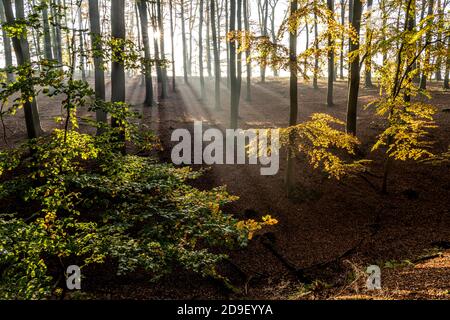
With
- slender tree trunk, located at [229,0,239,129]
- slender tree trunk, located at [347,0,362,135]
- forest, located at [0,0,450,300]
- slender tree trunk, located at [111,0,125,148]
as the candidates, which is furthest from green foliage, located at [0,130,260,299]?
slender tree trunk, located at [229,0,239,129]

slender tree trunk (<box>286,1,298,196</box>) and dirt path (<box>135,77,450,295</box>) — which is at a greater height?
slender tree trunk (<box>286,1,298,196</box>)

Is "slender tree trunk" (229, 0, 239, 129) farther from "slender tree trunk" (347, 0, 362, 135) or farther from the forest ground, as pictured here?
"slender tree trunk" (347, 0, 362, 135)

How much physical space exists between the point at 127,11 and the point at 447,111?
34.9 m

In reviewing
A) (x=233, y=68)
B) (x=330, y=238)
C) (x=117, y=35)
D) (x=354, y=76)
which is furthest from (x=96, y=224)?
(x=233, y=68)

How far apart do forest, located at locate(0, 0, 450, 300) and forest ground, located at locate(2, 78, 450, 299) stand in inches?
2.1

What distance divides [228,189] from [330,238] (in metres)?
4.21

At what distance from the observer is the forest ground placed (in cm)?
659

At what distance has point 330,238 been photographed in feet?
30.4

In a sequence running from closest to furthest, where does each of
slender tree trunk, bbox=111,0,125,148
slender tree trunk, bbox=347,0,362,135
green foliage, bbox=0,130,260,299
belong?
green foliage, bbox=0,130,260,299, slender tree trunk, bbox=111,0,125,148, slender tree trunk, bbox=347,0,362,135

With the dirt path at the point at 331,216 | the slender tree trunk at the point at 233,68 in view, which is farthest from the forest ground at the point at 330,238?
the slender tree trunk at the point at 233,68

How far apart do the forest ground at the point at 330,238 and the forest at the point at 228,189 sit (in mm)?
53

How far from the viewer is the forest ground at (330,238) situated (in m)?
6.59

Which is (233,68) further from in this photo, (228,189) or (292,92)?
(228,189)

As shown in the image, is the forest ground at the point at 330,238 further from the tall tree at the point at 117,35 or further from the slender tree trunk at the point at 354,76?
the tall tree at the point at 117,35
